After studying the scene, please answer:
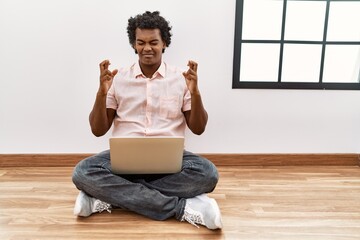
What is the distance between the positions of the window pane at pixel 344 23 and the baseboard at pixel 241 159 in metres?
0.80

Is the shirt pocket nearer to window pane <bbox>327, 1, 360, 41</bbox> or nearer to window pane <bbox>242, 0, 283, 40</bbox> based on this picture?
window pane <bbox>242, 0, 283, 40</bbox>

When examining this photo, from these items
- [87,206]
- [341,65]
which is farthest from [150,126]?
[341,65]

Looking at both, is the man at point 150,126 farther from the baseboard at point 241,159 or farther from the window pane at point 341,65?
the window pane at point 341,65

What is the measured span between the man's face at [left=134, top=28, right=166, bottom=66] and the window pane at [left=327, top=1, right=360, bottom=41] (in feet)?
4.08

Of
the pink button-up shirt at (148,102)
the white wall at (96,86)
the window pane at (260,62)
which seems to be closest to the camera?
the pink button-up shirt at (148,102)

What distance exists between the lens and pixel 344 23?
2191 millimetres

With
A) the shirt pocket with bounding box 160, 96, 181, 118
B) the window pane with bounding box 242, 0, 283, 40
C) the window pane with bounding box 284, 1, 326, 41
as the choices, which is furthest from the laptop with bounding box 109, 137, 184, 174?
the window pane with bounding box 284, 1, 326, 41

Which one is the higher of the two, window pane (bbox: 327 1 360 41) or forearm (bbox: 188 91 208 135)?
window pane (bbox: 327 1 360 41)

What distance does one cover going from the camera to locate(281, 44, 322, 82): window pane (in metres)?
2.21

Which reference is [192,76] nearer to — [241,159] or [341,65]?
[241,159]

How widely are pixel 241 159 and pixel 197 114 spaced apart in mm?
802

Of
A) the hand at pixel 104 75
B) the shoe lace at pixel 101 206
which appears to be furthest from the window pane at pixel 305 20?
the shoe lace at pixel 101 206

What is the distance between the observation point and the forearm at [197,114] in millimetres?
1559

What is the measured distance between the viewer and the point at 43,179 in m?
2.00
